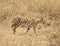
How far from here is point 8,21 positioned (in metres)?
11.2

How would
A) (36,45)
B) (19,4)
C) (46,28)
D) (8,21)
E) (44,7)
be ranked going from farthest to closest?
(19,4) < (44,7) < (8,21) < (46,28) < (36,45)

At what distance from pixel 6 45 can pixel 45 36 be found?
4.34 feet

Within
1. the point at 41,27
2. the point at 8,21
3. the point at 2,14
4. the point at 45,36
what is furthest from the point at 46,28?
the point at 2,14

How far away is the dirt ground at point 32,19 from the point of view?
28.6 feet

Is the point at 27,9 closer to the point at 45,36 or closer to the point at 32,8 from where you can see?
the point at 32,8

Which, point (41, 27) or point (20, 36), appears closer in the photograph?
point (20, 36)

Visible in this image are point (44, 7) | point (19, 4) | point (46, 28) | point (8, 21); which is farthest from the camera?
point (19, 4)

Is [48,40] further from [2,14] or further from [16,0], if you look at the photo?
[16,0]

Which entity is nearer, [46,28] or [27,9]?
[46,28]

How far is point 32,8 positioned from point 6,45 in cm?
400

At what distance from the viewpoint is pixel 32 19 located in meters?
9.96

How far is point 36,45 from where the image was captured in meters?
8.40

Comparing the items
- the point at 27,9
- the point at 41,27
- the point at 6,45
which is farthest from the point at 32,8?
the point at 6,45

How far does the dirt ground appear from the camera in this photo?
8.73m
